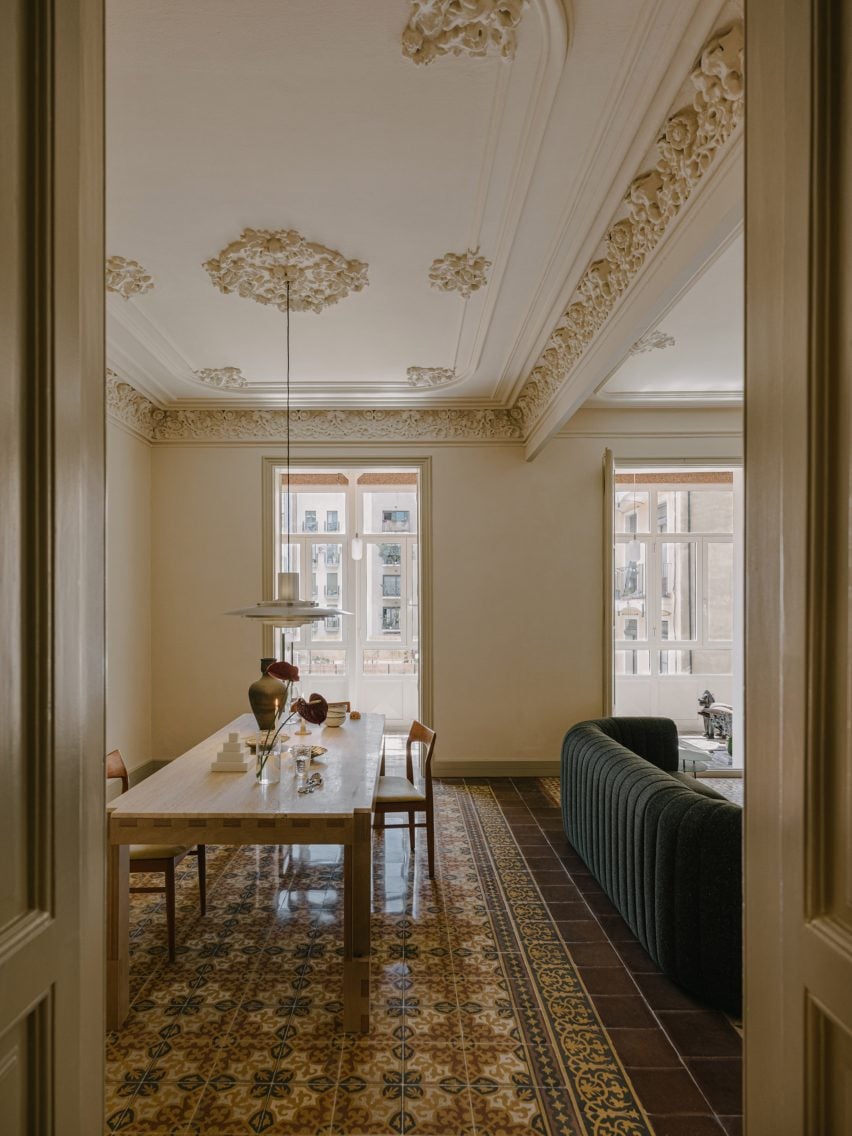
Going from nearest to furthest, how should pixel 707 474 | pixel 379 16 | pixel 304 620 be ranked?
pixel 379 16
pixel 304 620
pixel 707 474

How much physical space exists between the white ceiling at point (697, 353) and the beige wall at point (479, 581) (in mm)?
→ 312

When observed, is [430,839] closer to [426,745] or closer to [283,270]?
[426,745]

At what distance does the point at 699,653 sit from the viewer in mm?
8406

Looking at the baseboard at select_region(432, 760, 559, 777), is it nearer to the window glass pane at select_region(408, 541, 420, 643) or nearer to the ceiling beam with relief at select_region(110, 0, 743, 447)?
the window glass pane at select_region(408, 541, 420, 643)

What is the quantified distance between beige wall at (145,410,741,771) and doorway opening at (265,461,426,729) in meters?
1.83

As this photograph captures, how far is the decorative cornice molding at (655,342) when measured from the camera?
173 inches

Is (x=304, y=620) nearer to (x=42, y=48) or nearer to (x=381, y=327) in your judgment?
(x=381, y=327)

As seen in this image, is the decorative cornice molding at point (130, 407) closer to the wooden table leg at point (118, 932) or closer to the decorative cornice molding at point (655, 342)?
the wooden table leg at point (118, 932)

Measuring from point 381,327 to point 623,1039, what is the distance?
3919 mm

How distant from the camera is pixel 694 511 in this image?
336 inches

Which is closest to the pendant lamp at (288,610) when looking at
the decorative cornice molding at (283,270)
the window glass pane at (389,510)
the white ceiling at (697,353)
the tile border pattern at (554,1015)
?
the decorative cornice molding at (283,270)

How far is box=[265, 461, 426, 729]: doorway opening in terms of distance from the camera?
7.89m

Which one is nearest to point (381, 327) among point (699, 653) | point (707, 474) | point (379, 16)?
point (379, 16)

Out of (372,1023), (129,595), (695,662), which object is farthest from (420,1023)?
(695,662)
